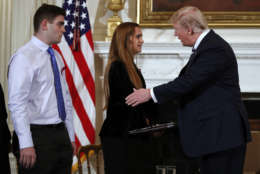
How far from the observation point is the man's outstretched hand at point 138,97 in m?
3.13

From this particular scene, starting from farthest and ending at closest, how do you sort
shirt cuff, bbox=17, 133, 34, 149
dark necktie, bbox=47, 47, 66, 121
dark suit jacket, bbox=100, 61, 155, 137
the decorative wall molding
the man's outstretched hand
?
the decorative wall molding → dark suit jacket, bbox=100, 61, 155, 137 → the man's outstretched hand → dark necktie, bbox=47, 47, 66, 121 → shirt cuff, bbox=17, 133, 34, 149

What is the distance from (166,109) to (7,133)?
3.22 metres

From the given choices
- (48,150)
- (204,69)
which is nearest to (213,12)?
(204,69)

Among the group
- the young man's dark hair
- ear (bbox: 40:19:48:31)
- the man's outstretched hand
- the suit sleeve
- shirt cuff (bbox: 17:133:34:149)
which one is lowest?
shirt cuff (bbox: 17:133:34:149)

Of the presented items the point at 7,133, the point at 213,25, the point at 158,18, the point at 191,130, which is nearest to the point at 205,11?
the point at 213,25

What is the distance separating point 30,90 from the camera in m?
2.84

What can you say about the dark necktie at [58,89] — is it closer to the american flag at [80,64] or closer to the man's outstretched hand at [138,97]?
the man's outstretched hand at [138,97]

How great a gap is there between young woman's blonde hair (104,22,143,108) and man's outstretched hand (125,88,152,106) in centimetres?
23

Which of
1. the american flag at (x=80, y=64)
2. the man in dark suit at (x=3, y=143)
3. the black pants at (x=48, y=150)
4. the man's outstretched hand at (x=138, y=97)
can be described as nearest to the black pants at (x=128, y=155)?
the man's outstretched hand at (x=138, y=97)

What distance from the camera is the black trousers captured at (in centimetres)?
279

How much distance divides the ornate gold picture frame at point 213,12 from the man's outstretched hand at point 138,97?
261 cm

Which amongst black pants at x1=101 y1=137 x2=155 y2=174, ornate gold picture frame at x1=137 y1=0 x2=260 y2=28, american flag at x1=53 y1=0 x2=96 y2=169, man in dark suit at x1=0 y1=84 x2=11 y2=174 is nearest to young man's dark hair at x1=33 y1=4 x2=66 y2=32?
man in dark suit at x1=0 y1=84 x2=11 y2=174

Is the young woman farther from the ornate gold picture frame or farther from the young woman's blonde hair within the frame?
the ornate gold picture frame

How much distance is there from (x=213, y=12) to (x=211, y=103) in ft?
10.0
